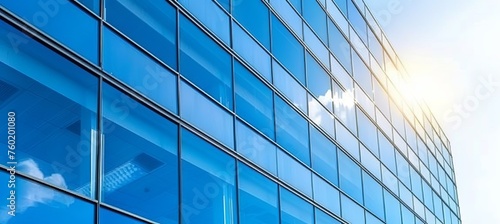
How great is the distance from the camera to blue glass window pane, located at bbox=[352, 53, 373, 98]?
23266 mm

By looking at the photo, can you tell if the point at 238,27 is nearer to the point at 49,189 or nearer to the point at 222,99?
the point at 222,99

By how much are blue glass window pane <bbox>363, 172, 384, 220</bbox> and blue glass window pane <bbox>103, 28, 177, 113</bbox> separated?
10.8 metres

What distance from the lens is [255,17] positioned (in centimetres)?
1608

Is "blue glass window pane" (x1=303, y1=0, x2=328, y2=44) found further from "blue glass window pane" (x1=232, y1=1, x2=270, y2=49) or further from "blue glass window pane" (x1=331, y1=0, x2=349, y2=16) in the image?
"blue glass window pane" (x1=232, y1=1, x2=270, y2=49)

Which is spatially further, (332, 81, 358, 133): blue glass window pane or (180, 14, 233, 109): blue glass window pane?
(332, 81, 358, 133): blue glass window pane

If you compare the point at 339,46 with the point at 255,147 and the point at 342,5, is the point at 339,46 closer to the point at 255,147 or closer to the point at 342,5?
the point at 342,5

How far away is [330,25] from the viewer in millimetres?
21781

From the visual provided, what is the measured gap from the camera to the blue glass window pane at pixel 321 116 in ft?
60.4

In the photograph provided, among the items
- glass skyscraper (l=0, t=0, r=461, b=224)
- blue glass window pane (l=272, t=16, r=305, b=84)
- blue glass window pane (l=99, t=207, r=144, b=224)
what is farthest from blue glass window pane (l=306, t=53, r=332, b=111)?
blue glass window pane (l=99, t=207, r=144, b=224)

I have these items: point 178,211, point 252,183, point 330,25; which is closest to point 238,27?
point 252,183

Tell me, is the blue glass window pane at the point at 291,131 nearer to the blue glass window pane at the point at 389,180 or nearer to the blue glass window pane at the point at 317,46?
the blue glass window pane at the point at 317,46

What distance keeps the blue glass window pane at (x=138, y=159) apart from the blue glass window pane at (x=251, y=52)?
12.3ft

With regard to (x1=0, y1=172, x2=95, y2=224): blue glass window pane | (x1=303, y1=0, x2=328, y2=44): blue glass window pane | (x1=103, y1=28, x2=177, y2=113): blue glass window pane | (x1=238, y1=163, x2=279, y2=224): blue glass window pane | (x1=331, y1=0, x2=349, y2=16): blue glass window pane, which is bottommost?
(x1=0, y1=172, x2=95, y2=224): blue glass window pane

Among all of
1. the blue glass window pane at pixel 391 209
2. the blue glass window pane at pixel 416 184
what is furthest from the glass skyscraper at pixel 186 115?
the blue glass window pane at pixel 416 184
